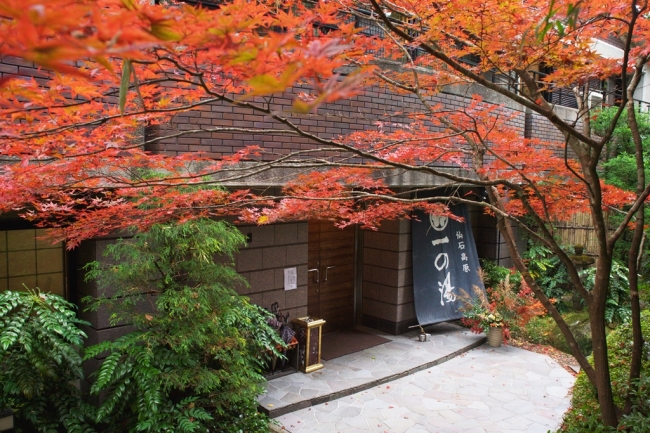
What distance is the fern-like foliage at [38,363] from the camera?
16.8 feet

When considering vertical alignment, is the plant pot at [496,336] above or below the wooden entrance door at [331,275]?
below

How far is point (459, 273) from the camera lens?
11.5 m

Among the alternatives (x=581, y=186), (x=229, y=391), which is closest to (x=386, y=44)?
(x=581, y=186)

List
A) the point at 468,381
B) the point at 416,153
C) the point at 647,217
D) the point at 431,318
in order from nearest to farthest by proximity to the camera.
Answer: the point at 416,153 → the point at 468,381 → the point at 431,318 → the point at 647,217

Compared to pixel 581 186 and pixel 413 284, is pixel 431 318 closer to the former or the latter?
pixel 413 284

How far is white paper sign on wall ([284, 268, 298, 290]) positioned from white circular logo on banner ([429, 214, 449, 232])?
3.42 m

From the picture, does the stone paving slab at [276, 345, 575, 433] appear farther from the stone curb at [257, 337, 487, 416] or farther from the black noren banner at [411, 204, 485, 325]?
the black noren banner at [411, 204, 485, 325]

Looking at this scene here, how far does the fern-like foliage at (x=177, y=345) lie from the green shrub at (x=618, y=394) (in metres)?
3.67

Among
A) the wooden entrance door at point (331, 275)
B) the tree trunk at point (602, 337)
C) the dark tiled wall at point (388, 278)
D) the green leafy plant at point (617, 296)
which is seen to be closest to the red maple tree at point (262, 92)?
the tree trunk at point (602, 337)

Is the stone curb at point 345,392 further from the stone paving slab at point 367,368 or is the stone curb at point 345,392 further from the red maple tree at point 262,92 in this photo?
the red maple tree at point 262,92

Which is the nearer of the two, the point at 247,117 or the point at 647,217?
the point at 247,117

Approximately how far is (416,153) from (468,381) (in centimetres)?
454

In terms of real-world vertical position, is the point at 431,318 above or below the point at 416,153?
below

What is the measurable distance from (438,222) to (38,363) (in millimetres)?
8060
